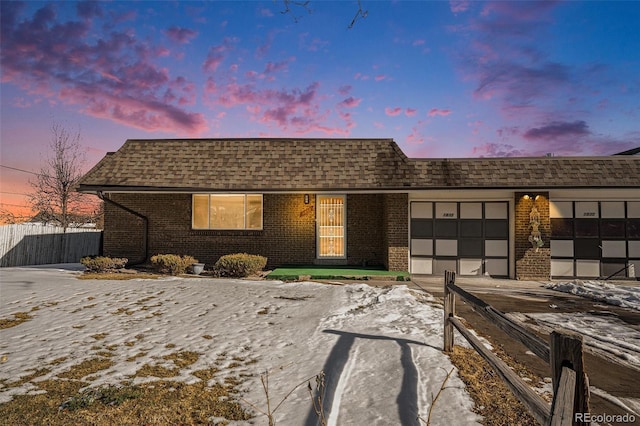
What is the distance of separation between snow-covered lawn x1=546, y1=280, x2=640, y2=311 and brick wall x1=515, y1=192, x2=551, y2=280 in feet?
3.13

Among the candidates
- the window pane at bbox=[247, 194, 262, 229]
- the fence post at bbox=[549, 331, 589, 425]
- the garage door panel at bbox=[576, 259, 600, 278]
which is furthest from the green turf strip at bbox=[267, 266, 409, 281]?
the fence post at bbox=[549, 331, 589, 425]

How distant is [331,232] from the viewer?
13.3 metres

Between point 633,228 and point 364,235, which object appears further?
point 364,235

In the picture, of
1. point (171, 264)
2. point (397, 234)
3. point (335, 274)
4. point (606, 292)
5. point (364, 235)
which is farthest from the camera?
point (364, 235)

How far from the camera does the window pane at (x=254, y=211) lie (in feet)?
44.0

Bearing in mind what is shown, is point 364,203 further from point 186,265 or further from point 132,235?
point 132,235

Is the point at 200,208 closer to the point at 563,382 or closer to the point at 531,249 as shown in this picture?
the point at 531,249

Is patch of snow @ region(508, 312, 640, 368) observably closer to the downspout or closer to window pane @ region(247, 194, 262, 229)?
window pane @ region(247, 194, 262, 229)

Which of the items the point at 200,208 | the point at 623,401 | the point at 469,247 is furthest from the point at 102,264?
the point at 623,401

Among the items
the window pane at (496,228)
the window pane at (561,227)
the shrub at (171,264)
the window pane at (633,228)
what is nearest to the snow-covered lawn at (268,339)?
the shrub at (171,264)

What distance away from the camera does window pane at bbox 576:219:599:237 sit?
487 inches

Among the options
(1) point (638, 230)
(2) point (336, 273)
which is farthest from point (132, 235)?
(1) point (638, 230)

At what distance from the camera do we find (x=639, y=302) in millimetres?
8570

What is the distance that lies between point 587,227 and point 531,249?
2354mm
